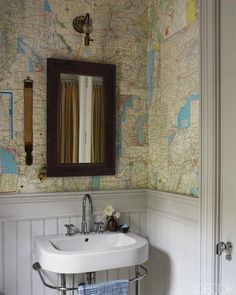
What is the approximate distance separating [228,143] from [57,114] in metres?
1.11

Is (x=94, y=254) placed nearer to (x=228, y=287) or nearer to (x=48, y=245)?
(x=48, y=245)

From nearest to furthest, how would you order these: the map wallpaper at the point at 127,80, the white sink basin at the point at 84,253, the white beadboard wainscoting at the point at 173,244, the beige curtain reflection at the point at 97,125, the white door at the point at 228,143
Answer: the white door at the point at 228,143
the white sink basin at the point at 84,253
the white beadboard wainscoting at the point at 173,244
the map wallpaper at the point at 127,80
the beige curtain reflection at the point at 97,125

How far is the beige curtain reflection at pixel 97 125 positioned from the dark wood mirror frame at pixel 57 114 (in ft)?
0.09

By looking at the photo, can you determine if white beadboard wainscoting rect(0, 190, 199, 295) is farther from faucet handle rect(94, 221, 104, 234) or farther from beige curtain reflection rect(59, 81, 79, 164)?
beige curtain reflection rect(59, 81, 79, 164)

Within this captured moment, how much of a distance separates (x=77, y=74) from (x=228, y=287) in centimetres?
158

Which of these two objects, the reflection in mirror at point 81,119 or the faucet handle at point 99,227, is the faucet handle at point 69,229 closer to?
the faucet handle at point 99,227

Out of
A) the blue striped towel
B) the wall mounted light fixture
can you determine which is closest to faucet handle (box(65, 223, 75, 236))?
the blue striped towel

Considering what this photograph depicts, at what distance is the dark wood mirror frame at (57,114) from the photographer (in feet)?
7.55

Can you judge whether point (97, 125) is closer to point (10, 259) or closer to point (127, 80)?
point (127, 80)

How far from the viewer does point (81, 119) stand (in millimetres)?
2381

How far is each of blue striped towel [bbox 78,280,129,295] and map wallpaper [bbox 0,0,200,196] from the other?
668mm

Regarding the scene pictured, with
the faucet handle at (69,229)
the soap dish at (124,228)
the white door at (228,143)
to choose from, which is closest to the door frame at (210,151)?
the white door at (228,143)

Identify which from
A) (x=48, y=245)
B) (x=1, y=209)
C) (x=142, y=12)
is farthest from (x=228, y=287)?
(x=142, y=12)

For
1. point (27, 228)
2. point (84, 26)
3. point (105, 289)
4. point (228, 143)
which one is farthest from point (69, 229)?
point (84, 26)
